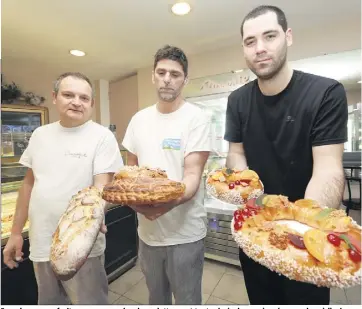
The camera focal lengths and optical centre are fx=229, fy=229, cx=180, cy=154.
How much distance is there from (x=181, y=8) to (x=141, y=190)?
176 cm

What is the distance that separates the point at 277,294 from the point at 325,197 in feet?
1.96

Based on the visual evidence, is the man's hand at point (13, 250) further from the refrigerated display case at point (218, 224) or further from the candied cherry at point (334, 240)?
the refrigerated display case at point (218, 224)

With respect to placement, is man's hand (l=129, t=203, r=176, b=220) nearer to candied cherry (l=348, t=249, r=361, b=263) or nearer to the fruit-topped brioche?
the fruit-topped brioche

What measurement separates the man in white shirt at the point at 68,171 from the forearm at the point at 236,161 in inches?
22.7

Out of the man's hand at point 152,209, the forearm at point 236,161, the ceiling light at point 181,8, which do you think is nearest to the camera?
the man's hand at point 152,209

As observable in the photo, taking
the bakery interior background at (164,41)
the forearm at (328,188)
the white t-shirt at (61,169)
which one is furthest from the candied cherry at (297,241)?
the bakery interior background at (164,41)

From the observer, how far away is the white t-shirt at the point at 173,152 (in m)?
1.13

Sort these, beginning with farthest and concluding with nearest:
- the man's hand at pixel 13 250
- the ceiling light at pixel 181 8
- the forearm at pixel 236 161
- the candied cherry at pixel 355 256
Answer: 1. the ceiling light at pixel 181 8
2. the man's hand at pixel 13 250
3. the forearm at pixel 236 161
4. the candied cherry at pixel 355 256

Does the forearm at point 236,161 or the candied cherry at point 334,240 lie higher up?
the forearm at point 236,161

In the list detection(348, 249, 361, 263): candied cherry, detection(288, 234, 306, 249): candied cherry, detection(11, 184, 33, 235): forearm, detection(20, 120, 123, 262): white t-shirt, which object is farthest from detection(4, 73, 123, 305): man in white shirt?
detection(348, 249, 361, 263): candied cherry

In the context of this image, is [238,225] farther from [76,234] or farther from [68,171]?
[68,171]

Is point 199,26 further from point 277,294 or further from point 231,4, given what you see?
point 277,294

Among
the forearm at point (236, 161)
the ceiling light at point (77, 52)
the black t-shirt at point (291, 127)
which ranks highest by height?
the ceiling light at point (77, 52)

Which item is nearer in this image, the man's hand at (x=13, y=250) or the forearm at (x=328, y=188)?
the forearm at (x=328, y=188)
